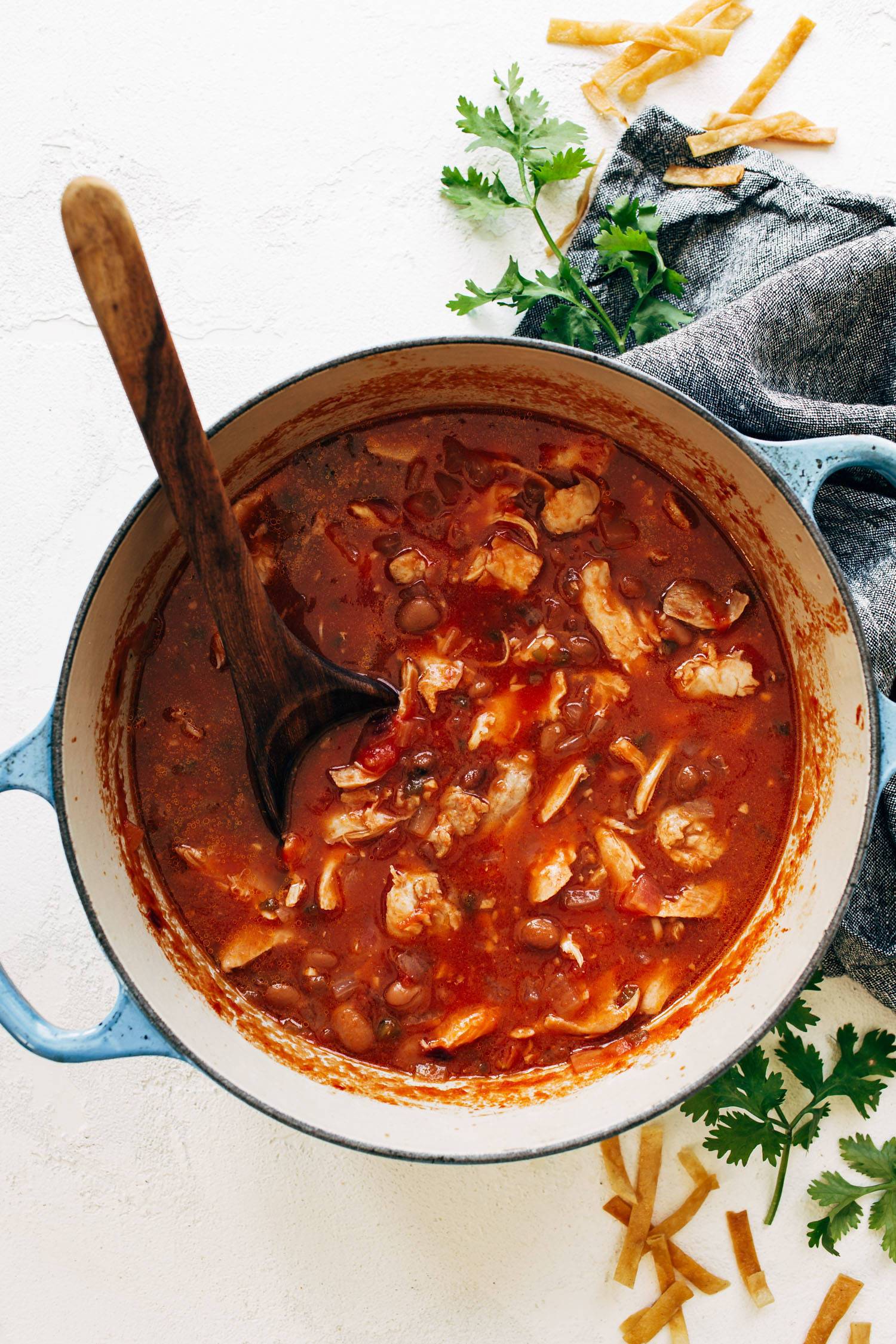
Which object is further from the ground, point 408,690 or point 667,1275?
point 408,690

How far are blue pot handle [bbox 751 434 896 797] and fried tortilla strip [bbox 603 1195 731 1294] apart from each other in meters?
1.34

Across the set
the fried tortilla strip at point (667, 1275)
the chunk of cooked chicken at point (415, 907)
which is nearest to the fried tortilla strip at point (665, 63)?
the chunk of cooked chicken at point (415, 907)

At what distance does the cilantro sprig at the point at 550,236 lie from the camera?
2.75 m

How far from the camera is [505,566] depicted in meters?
2.61

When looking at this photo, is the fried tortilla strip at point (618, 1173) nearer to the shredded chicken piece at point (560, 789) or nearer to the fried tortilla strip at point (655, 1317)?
the fried tortilla strip at point (655, 1317)

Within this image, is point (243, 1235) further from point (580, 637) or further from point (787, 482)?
point (787, 482)

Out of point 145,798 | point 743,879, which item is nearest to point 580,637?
point 743,879

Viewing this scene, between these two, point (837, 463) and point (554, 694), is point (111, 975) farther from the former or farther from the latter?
point (837, 463)

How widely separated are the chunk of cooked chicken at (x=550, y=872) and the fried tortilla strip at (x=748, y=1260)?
3.54ft

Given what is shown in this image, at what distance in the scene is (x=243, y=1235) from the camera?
2.88 metres

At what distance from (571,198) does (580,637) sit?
4.11 ft

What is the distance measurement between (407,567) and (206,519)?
1.99 feet

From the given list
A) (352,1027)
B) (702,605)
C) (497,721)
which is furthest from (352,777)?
(702,605)

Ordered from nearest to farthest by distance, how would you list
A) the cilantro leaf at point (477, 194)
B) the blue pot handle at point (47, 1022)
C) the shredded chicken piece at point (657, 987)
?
the blue pot handle at point (47, 1022)
the shredded chicken piece at point (657, 987)
the cilantro leaf at point (477, 194)
